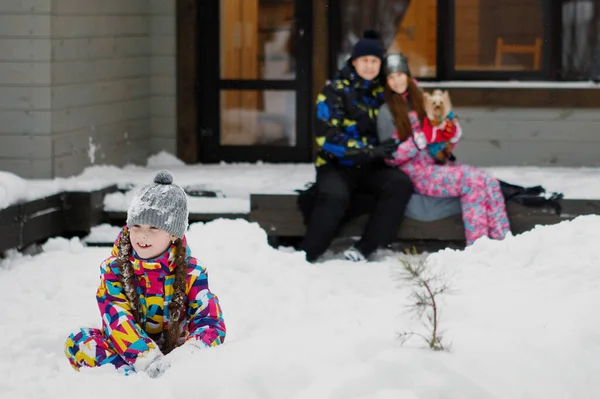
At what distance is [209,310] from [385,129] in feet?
11.2

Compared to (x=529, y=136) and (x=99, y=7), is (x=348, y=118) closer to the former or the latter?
(x=99, y=7)

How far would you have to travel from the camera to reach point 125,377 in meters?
4.44

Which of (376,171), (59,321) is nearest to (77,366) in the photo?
(59,321)

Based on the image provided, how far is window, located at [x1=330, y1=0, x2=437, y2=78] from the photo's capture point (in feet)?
34.0

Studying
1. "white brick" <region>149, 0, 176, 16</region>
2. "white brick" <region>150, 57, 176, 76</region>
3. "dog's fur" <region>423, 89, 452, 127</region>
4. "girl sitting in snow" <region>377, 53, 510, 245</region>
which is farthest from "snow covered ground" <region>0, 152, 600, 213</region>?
"white brick" <region>149, 0, 176, 16</region>

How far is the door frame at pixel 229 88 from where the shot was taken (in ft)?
34.6

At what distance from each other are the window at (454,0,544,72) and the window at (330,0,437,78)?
21 centimetres

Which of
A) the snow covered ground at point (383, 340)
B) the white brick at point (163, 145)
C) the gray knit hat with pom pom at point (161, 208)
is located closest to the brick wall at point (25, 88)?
the snow covered ground at point (383, 340)

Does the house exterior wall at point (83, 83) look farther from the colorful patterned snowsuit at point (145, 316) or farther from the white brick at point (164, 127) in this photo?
the colorful patterned snowsuit at point (145, 316)

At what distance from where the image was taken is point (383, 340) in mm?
4293

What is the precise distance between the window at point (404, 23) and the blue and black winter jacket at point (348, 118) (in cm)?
217

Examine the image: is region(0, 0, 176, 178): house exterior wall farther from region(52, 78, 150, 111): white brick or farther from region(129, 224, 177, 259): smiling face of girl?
region(129, 224, 177, 259): smiling face of girl

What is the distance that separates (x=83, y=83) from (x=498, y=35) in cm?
336

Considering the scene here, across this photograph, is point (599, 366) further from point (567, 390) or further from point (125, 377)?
point (125, 377)
